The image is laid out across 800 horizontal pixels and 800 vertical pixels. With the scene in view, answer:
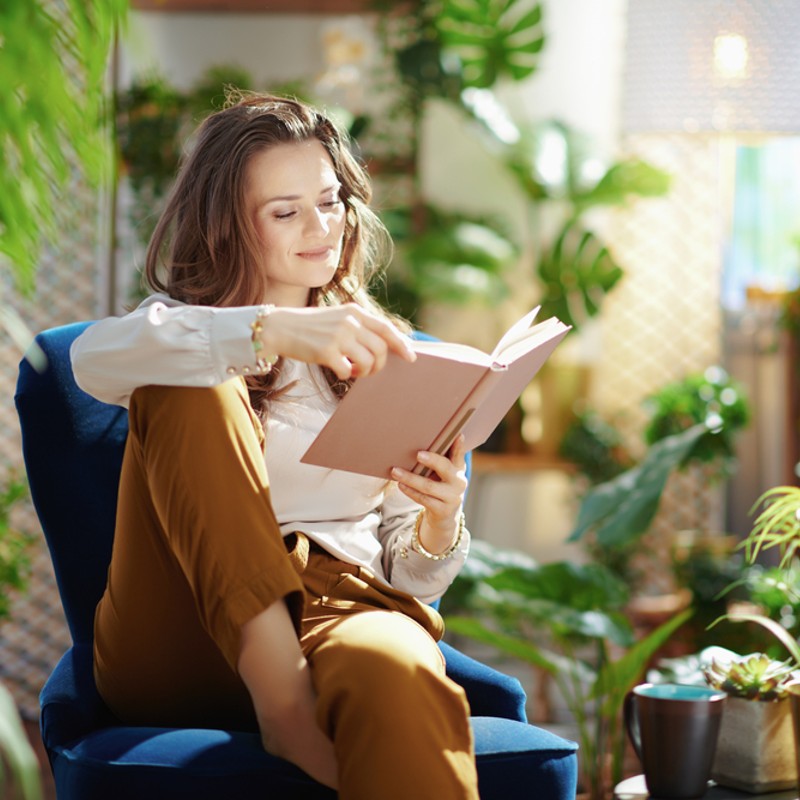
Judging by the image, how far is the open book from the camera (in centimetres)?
132

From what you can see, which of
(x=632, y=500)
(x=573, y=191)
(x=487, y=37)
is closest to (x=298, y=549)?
(x=632, y=500)

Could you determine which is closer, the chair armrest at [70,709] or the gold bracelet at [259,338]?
the gold bracelet at [259,338]

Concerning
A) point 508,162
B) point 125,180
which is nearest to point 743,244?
point 508,162

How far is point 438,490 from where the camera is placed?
1486 millimetres

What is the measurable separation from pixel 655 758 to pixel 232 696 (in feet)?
1.73

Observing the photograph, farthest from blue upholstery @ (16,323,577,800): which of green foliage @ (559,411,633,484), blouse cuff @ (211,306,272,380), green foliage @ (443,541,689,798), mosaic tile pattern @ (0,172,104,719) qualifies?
green foliage @ (559,411,633,484)

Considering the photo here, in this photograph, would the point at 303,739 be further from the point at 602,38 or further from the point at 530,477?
the point at 602,38

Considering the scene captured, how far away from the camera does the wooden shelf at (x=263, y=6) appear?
177 inches

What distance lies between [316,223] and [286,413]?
0.87ft

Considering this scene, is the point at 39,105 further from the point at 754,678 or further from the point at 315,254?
the point at 754,678

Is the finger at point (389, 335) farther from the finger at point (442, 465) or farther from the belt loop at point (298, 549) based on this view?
the belt loop at point (298, 549)

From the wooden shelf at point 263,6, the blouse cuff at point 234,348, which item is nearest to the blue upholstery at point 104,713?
the blouse cuff at point 234,348

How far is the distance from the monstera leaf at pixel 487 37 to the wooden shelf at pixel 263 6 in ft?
3.15

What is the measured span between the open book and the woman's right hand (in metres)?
0.02
